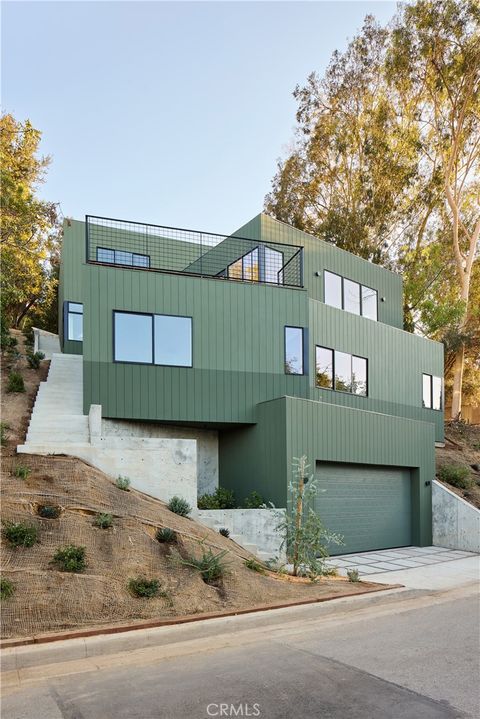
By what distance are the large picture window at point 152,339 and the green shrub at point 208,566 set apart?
20.6ft

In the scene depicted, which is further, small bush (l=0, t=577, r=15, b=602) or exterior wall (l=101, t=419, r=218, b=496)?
exterior wall (l=101, t=419, r=218, b=496)

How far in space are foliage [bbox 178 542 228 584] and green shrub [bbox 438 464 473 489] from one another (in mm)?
12322

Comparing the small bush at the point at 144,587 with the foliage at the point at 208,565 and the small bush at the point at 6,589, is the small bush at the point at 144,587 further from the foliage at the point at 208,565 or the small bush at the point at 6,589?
the small bush at the point at 6,589

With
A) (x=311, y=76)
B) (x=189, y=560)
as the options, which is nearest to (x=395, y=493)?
(x=189, y=560)

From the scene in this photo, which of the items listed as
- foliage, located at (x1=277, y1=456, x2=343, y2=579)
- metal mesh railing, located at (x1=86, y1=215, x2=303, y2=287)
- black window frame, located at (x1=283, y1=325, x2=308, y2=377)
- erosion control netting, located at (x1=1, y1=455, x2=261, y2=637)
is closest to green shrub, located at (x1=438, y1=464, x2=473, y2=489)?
black window frame, located at (x1=283, y1=325, x2=308, y2=377)

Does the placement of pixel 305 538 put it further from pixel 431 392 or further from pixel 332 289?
pixel 431 392

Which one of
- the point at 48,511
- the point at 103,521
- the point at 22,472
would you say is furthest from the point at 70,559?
the point at 22,472

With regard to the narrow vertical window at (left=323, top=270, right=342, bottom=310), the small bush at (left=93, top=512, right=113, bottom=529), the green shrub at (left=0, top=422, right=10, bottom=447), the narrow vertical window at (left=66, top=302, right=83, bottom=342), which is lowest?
the small bush at (left=93, top=512, right=113, bottom=529)

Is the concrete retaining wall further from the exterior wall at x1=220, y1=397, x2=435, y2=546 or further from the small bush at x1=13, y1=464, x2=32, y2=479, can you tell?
the small bush at x1=13, y1=464, x2=32, y2=479

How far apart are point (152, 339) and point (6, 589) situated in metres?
7.98

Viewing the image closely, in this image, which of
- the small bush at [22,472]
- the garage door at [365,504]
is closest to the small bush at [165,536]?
the small bush at [22,472]

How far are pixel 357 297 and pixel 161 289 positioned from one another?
8491 mm

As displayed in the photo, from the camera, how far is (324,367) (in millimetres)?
15953

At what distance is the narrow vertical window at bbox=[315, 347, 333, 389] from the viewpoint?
1570 cm
